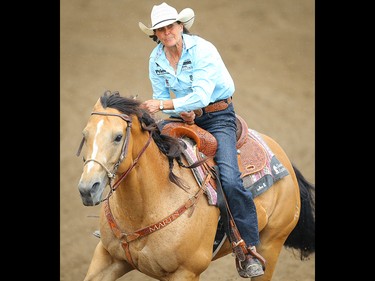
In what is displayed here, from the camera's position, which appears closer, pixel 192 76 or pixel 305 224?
pixel 192 76

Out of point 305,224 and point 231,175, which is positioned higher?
point 231,175

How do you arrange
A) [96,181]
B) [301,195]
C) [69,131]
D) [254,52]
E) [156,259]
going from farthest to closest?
[254,52] < [69,131] < [301,195] < [156,259] < [96,181]

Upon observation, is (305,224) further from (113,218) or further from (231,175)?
(113,218)

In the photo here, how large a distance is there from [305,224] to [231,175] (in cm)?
147

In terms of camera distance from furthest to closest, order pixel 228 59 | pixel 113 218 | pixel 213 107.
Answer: pixel 228 59 < pixel 213 107 < pixel 113 218

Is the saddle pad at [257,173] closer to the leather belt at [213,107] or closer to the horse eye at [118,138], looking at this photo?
the leather belt at [213,107]

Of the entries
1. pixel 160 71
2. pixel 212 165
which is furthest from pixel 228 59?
pixel 212 165

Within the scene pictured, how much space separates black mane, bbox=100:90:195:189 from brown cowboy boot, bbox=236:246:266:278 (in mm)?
747

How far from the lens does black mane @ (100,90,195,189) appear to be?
5509 millimetres

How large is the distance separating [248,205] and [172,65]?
3.47 feet

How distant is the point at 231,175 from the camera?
6066 mm

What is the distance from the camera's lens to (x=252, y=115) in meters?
10.9

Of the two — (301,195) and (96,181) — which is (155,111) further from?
(301,195)

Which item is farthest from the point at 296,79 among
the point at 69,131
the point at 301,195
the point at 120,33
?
the point at 301,195
